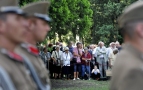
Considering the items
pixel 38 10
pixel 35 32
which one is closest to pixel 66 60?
pixel 38 10

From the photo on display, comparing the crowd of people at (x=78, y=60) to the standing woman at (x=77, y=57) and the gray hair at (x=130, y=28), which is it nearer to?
the standing woman at (x=77, y=57)

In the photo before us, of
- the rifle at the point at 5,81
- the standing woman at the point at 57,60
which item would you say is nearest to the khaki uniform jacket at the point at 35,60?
the rifle at the point at 5,81

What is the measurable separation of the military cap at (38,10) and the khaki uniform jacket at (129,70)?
3.47 ft

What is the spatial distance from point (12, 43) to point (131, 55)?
3.10 ft

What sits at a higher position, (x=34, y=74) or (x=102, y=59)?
(x=34, y=74)

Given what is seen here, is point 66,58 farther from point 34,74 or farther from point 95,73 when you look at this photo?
point 34,74

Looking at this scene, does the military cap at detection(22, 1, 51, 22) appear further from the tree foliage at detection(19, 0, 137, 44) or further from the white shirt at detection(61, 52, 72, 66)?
the tree foliage at detection(19, 0, 137, 44)

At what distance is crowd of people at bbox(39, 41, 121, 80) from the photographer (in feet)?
65.2

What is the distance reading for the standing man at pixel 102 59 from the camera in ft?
65.0

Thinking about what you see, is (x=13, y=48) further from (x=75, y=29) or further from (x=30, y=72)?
(x=75, y=29)

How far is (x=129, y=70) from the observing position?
3.51 meters

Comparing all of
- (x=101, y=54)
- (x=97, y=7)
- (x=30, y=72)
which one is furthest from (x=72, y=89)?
(x=97, y=7)

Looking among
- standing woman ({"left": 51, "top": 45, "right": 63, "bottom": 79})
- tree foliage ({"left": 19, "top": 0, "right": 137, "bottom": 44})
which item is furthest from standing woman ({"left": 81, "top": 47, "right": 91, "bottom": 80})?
tree foliage ({"left": 19, "top": 0, "right": 137, "bottom": 44})

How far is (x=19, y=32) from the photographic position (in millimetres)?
3781
